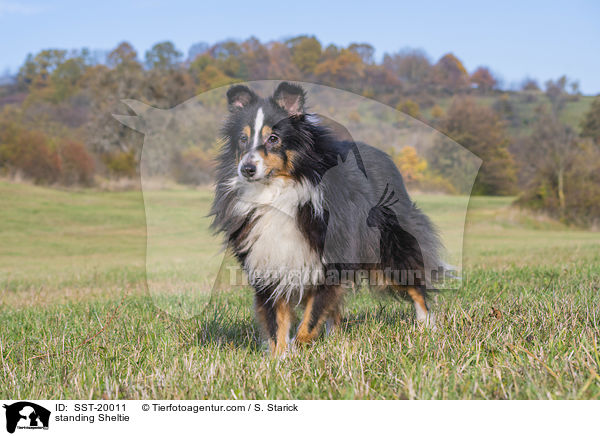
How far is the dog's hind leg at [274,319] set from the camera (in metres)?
3.94

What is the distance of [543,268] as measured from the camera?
24.4 feet

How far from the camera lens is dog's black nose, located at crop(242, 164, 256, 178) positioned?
3.41 m

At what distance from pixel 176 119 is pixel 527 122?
19874 millimetres

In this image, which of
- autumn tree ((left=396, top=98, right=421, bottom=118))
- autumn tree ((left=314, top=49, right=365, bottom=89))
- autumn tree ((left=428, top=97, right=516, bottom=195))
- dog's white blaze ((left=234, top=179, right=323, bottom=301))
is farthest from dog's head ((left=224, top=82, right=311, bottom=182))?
autumn tree ((left=314, top=49, right=365, bottom=89))

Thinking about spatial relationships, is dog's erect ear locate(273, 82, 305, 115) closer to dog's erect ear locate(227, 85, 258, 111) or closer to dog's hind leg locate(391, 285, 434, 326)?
dog's erect ear locate(227, 85, 258, 111)

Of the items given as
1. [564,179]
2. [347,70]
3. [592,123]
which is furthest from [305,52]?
[592,123]

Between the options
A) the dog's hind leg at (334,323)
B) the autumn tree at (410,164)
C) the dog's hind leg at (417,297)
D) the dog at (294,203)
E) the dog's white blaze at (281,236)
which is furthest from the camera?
the dog's hind leg at (417,297)

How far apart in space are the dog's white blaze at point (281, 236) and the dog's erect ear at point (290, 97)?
1.72 ft

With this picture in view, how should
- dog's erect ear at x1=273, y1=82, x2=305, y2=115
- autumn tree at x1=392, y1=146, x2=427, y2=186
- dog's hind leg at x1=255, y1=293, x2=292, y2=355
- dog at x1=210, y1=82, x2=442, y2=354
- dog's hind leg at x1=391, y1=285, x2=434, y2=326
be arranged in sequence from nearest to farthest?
dog's erect ear at x1=273, y1=82, x2=305, y2=115, dog at x1=210, y1=82, x2=442, y2=354, dog's hind leg at x1=255, y1=293, x2=292, y2=355, autumn tree at x1=392, y1=146, x2=427, y2=186, dog's hind leg at x1=391, y1=285, x2=434, y2=326

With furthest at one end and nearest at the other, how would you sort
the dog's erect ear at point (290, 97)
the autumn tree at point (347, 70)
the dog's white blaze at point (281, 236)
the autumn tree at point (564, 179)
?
1. the autumn tree at point (564, 179)
2. the autumn tree at point (347, 70)
3. the dog's white blaze at point (281, 236)
4. the dog's erect ear at point (290, 97)

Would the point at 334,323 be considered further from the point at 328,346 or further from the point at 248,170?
the point at 248,170
